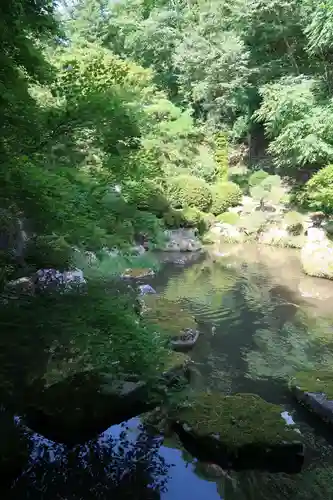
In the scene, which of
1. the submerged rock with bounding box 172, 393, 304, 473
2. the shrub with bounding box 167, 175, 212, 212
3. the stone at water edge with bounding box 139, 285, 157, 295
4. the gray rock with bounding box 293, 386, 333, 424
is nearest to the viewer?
the submerged rock with bounding box 172, 393, 304, 473

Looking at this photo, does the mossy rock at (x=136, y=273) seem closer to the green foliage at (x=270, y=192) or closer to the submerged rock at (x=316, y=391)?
the submerged rock at (x=316, y=391)

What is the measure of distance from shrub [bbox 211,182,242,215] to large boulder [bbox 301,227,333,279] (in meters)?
4.59

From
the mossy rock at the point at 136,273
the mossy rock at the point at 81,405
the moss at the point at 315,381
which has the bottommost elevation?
the mossy rock at the point at 136,273

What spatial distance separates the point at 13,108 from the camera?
112 inches

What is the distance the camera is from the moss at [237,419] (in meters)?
4.54

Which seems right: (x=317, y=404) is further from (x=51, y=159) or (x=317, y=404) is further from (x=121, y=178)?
(x=51, y=159)

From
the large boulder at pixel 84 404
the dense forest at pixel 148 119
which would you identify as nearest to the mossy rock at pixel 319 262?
the dense forest at pixel 148 119

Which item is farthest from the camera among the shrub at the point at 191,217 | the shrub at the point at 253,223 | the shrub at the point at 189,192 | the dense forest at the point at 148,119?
the shrub at the point at 253,223

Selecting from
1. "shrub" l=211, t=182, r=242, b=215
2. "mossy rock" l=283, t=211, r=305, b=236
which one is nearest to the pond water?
"mossy rock" l=283, t=211, r=305, b=236

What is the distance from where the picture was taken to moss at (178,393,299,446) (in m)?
4.54

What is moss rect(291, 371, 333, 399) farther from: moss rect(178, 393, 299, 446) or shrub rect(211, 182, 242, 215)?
shrub rect(211, 182, 242, 215)

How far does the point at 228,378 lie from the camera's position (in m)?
6.40

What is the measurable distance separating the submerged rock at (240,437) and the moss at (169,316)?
2.41m

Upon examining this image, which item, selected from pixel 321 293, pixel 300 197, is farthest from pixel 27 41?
pixel 300 197
